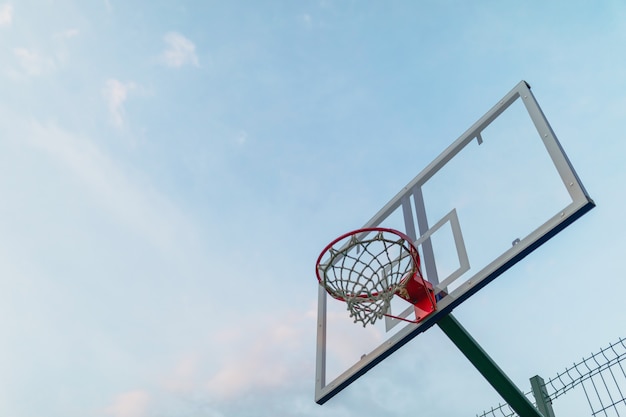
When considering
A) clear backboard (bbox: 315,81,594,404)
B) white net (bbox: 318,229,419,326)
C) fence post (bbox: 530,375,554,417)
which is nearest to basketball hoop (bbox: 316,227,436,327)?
white net (bbox: 318,229,419,326)

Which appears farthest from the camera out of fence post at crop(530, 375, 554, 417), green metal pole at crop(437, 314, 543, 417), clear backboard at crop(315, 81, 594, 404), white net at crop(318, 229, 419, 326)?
fence post at crop(530, 375, 554, 417)

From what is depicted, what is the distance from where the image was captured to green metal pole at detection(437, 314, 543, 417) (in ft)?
11.9

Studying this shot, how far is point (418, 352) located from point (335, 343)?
2.76 ft

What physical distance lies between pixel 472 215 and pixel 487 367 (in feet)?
3.94

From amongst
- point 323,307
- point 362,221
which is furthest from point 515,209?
point 323,307

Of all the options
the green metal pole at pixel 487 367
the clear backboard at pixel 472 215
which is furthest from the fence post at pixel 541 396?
the clear backboard at pixel 472 215

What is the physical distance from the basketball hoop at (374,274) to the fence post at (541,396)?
153 centimetres

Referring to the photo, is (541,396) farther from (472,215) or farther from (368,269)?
(368,269)

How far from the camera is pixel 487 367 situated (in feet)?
11.9

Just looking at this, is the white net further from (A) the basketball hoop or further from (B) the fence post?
(B) the fence post

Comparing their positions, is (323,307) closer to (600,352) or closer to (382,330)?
(382,330)

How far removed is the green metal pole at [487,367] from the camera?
3.63m

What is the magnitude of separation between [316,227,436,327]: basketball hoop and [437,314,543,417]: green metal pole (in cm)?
22

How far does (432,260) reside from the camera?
13.5 feet
